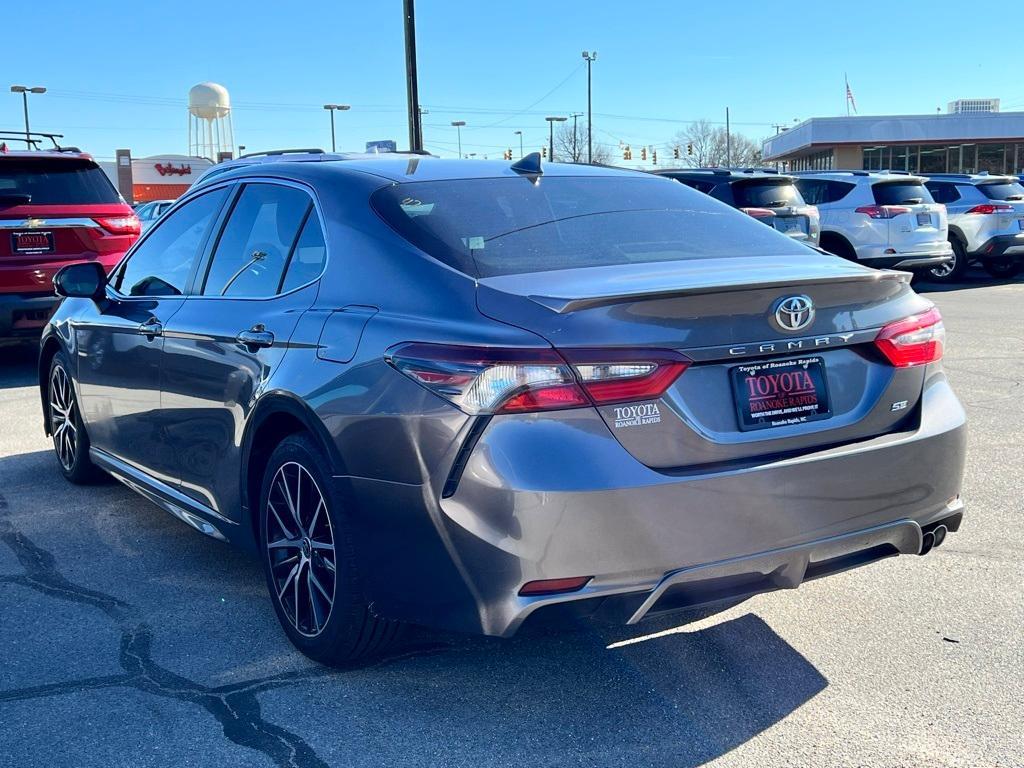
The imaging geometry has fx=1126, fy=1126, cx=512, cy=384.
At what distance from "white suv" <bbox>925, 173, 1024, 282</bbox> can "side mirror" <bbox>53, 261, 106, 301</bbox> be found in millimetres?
16352

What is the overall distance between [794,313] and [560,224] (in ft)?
3.31

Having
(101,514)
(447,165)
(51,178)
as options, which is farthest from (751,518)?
(51,178)

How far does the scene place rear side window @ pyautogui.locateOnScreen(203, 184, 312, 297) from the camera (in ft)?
13.3

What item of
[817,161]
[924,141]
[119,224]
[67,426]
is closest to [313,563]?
[67,426]

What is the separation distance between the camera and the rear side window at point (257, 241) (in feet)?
13.3

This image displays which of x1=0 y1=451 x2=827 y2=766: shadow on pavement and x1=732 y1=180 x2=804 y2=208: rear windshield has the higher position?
x1=732 y1=180 x2=804 y2=208: rear windshield

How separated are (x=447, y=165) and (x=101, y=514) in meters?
2.65

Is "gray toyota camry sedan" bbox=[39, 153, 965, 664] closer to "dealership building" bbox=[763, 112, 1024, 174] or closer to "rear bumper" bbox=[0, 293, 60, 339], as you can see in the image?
"rear bumper" bbox=[0, 293, 60, 339]

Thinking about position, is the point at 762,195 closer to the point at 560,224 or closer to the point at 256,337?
the point at 560,224

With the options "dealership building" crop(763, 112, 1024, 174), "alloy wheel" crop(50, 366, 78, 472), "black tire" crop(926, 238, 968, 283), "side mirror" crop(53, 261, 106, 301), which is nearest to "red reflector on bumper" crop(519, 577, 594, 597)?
"side mirror" crop(53, 261, 106, 301)

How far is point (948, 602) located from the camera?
4.12 m

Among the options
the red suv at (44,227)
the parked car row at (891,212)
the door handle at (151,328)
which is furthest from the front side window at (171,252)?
the parked car row at (891,212)

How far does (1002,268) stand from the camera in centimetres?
1994

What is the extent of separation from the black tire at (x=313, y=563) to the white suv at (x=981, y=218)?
1719 centimetres
